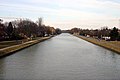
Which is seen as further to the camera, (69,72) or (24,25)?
(24,25)

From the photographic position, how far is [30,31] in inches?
2987

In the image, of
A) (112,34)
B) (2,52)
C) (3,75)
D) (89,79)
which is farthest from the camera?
(112,34)

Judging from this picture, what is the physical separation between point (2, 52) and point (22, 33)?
45.0m

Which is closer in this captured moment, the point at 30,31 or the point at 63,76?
the point at 63,76

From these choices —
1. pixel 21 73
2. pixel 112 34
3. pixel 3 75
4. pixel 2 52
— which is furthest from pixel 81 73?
pixel 112 34

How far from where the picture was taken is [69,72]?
19.5 m

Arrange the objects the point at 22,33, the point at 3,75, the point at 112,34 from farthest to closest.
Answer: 1. the point at 22,33
2. the point at 112,34
3. the point at 3,75

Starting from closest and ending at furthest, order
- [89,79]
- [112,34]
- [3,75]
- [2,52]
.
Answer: [89,79] → [3,75] → [2,52] → [112,34]

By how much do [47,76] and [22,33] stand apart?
57.6m

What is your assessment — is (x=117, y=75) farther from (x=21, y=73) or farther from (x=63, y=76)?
(x=21, y=73)

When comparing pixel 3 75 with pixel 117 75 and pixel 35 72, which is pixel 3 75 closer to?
pixel 35 72

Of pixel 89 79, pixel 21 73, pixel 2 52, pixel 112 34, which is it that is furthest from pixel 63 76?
pixel 112 34

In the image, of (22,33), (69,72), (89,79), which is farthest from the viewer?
(22,33)

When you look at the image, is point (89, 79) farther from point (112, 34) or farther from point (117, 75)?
point (112, 34)
